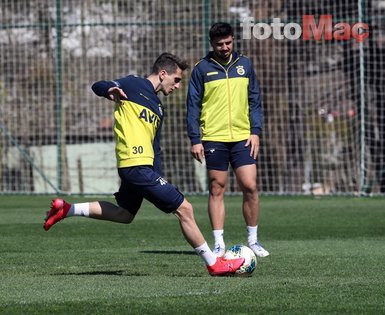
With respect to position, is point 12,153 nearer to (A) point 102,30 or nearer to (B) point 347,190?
(A) point 102,30

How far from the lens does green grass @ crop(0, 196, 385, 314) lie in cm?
701

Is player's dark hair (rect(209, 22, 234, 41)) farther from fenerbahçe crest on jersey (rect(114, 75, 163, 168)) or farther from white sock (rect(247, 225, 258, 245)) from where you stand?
white sock (rect(247, 225, 258, 245))

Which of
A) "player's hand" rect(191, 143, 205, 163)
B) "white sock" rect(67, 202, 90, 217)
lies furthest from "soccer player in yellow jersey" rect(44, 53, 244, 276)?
"player's hand" rect(191, 143, 205, 163)

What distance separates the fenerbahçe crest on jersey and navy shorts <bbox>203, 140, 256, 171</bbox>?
1.89 metres

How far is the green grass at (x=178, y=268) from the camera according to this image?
23.0 ft

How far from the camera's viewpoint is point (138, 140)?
8.88 metres

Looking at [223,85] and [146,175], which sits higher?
[223,85]

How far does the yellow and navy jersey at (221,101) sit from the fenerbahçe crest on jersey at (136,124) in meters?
1.84

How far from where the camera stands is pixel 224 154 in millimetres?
10891

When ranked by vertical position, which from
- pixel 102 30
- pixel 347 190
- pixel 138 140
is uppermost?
pixel 102 30

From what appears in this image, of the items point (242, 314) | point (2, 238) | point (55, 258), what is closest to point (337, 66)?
point (2, 238)

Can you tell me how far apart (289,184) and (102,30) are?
5.09 m

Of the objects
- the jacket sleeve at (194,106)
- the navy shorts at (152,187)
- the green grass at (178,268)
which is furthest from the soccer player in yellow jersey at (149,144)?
the jacket sleeve at (194,106)

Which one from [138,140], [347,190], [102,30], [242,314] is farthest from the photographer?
[102,30]
